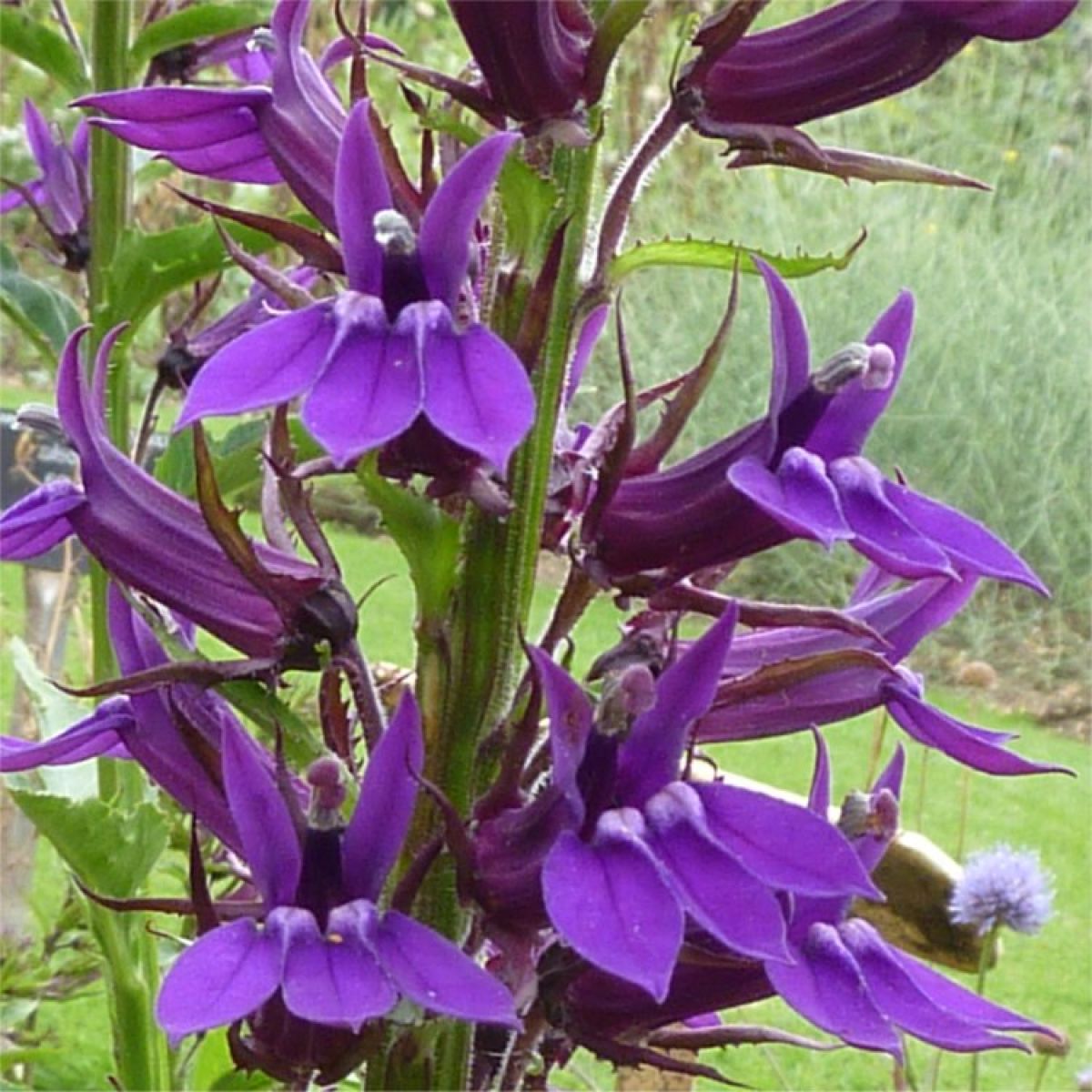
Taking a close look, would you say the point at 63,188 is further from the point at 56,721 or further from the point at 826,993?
the point at 826,993

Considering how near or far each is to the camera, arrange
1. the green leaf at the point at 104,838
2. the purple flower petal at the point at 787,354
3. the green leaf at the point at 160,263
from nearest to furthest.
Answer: the purple flower petal at the point at 787,354 < the green leaf at the point at 104,838 < the green leaf at the point at 160,263

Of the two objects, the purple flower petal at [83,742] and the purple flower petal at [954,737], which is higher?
the purple flower petal at [954,737]

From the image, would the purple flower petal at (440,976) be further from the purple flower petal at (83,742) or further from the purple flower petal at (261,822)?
the purple flower petal at (83,742)

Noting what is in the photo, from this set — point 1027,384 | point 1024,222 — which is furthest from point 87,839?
point 1024,222

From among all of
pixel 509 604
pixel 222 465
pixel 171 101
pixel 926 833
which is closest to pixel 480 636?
pixel 509 604

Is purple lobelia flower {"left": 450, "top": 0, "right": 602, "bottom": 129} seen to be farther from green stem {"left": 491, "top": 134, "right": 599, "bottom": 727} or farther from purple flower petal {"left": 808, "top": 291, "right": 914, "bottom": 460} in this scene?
purple flower petal {"left": 808, "top": 291, "right": 914, "bottom": 460}

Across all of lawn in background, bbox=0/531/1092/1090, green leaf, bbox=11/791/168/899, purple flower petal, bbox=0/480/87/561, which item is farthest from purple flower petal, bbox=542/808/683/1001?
lawn in background, bbox=0/531/1092/1090

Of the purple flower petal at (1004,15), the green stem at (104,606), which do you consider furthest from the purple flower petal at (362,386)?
the green stem at (104,606)

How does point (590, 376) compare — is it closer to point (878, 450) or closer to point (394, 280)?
point (878, 450)
